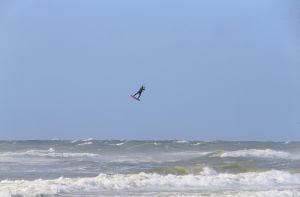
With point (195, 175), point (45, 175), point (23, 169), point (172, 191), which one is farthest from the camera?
point (23, 169)

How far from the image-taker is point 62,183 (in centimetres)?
1661

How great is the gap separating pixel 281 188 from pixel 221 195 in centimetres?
257

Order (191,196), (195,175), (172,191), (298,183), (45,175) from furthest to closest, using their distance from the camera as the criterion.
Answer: (45,175) → (195,175) → (298,183) → (172,191) → (191,196)

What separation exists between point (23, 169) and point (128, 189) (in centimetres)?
876

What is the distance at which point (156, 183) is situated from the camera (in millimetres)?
17438

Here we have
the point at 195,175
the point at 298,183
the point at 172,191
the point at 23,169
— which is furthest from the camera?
the point at 23,169

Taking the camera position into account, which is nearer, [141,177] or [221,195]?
[221,195]

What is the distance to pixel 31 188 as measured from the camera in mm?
15609

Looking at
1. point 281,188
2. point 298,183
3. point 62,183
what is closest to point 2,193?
point 62,183

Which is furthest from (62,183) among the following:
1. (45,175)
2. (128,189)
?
(45,175)

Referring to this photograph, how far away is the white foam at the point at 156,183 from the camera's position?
1575cm

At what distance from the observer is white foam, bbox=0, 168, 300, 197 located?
15.8 meters

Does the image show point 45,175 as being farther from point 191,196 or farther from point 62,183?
point 191,196

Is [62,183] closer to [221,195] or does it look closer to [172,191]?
[172,191]
